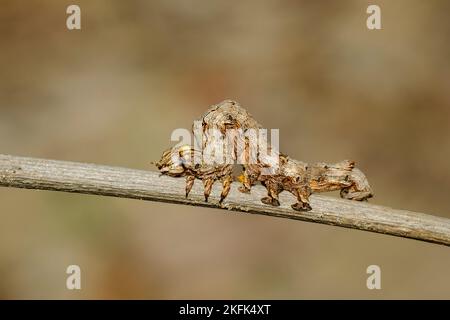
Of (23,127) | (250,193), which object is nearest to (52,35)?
(23,127)

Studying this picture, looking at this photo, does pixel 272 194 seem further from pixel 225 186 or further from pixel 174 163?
pixel 174 163

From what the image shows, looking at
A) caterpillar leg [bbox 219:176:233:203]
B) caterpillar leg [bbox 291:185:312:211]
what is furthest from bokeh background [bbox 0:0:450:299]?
caterpillar leg [bbox 219:176:233:203]

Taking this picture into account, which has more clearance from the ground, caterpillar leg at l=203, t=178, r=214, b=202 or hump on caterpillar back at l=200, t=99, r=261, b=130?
hump on caterpillar back at l=200, t=99, r=261, b=130

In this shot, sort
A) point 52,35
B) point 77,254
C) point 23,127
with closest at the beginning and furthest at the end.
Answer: point 77,254, point 23,127, point 52,35

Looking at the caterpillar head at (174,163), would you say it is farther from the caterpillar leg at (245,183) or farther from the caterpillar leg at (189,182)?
→ the caterpillar leg at (245,183)

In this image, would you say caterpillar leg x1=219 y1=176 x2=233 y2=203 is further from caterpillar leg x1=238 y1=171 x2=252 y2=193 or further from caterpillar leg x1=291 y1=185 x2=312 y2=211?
caterpillar leg x1=291 y1=185 x2=312 y2=211

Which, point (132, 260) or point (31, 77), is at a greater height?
point (31, 77)

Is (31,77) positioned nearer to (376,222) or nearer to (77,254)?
(77,254)
